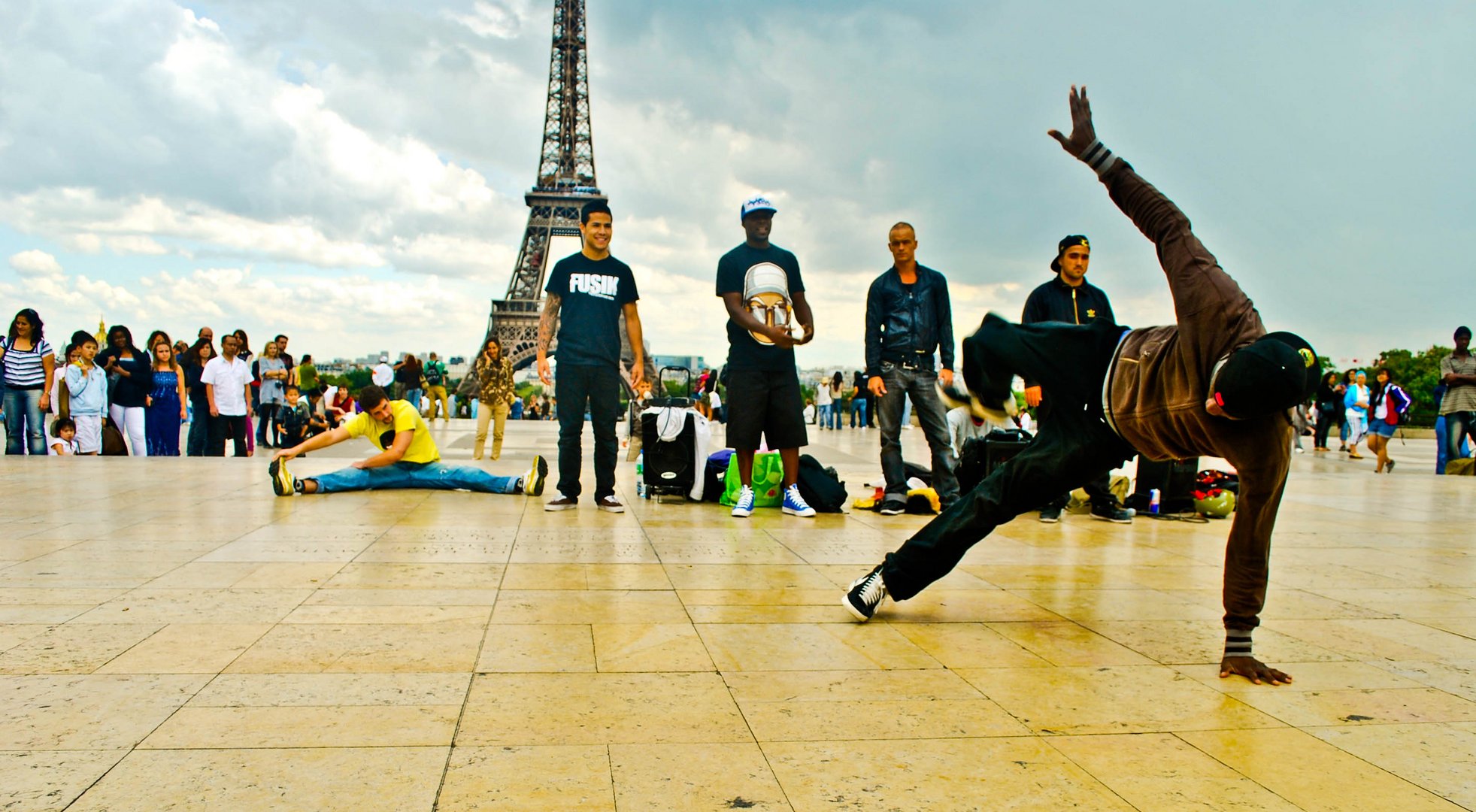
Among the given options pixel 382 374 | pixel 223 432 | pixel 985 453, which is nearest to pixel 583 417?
pixel 985 453

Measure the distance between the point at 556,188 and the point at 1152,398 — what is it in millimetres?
56995

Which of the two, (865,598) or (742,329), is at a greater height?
(742,329)

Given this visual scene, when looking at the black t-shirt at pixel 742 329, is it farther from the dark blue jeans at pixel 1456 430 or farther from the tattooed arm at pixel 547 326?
the dark blue jeans at pixel 1456 430

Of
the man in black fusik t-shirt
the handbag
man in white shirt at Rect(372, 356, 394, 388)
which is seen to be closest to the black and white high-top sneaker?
the man in black fusik t-shirt

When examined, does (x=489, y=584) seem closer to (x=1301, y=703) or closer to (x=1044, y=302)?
(x=1301, y=703)

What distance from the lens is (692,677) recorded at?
2869 millimetres

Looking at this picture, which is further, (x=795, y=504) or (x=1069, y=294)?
(x=795, y=504)

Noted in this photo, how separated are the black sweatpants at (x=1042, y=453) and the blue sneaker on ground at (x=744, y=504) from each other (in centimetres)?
297

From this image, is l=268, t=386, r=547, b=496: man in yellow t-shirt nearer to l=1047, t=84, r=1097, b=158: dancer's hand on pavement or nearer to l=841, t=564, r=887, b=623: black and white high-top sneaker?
l=841, t=564, r=887, b=623: black and white high-top sneaker

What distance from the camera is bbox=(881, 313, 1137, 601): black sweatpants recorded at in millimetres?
3404

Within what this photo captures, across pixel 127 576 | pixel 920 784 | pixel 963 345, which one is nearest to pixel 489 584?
pixel 127 576

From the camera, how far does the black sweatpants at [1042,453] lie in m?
3.40

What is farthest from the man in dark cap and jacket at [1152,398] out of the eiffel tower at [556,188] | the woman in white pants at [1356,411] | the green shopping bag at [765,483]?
the eiffel tower at [556,188]

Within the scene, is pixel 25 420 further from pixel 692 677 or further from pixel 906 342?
pixel 692 677
